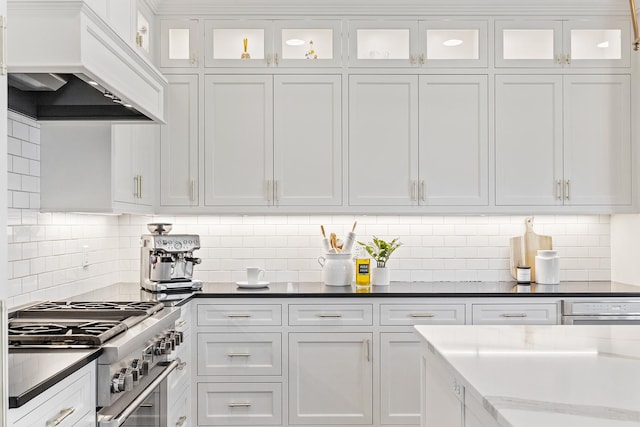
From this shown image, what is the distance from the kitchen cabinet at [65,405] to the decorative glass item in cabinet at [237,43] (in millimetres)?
2486

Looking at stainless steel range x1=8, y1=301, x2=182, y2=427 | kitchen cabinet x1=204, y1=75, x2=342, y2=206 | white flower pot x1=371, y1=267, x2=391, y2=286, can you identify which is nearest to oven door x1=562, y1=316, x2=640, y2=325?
white flower pot x1=371, y1=267, x2=391, y2=286

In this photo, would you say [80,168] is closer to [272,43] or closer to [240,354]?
[240,354]

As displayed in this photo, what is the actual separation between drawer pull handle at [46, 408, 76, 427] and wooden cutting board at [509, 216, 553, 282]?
3.08 metres

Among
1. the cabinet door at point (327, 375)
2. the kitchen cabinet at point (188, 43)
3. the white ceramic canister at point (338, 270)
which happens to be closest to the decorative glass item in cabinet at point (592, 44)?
the white ceramic canister at point (338, 270)

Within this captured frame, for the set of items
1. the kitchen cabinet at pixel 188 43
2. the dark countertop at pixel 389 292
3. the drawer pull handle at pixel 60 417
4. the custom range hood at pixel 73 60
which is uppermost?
the kitchen cabinet at pixel 188 43

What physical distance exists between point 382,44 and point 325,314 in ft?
5.80

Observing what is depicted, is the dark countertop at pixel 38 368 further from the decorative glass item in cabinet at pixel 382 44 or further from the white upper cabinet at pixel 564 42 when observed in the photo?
the white upper cabinet at pixel 564 42

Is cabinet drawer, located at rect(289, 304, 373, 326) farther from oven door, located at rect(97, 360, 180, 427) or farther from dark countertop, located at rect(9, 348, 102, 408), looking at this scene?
dark countertop, located at rect(9, 348, 102, 408)

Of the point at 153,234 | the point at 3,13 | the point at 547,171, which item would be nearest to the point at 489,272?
the point at 547,171

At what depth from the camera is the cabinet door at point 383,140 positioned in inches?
152

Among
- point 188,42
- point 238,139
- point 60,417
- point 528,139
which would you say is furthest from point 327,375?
point 188,42

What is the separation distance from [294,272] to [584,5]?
2547 millimetres

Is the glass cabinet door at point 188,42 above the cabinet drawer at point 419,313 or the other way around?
above

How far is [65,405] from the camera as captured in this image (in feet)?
5.82
